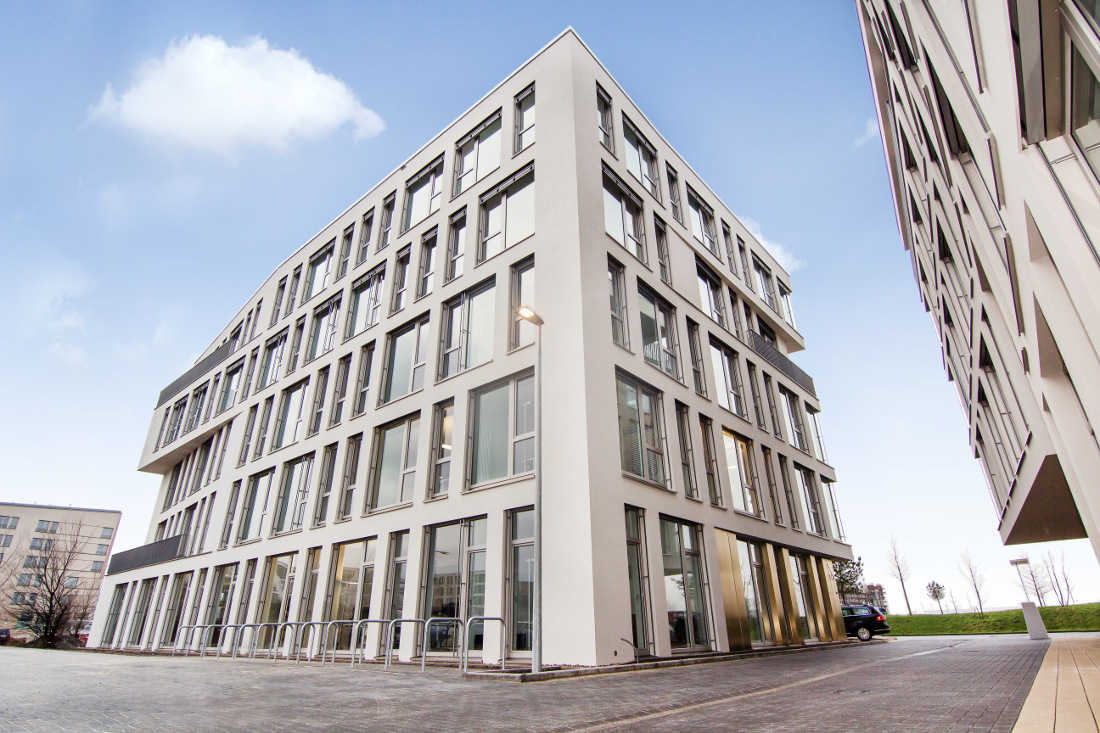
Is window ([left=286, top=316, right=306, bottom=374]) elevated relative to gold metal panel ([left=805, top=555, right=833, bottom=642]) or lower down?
elevated

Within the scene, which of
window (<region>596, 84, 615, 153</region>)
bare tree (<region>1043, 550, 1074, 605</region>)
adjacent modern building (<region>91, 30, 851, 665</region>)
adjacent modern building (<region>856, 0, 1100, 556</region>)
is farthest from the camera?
bare tree (<region>1043, 550, 1074, 605</region>)

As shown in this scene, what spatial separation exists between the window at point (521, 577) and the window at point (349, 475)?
21.8 ft

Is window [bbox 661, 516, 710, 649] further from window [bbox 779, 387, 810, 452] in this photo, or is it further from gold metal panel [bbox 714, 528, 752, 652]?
window [bbox 779, 387, 810, 452]

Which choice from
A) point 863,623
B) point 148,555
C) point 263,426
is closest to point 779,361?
point 863,623

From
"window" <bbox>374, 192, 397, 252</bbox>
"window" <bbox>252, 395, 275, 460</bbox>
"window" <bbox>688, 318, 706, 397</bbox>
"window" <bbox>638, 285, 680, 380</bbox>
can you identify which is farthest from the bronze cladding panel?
"window" <bbox>252, 395, 275, 460</bbox>

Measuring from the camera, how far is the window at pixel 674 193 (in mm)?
19484

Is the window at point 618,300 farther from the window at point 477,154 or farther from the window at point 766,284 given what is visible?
the window at point 766,284

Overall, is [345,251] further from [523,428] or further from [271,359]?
[523,428]

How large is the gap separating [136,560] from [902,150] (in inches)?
1442

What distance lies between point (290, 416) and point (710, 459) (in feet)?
51.7

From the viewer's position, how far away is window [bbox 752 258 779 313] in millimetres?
26062

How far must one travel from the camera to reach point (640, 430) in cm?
1307

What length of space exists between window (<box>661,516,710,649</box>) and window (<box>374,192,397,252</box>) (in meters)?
14.5

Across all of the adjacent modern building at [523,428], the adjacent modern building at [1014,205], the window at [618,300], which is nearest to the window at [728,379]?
the adjacent modern building at [523,428]
